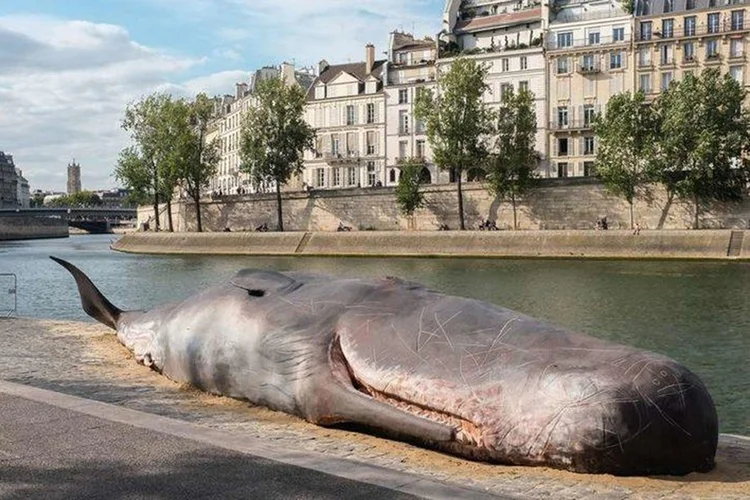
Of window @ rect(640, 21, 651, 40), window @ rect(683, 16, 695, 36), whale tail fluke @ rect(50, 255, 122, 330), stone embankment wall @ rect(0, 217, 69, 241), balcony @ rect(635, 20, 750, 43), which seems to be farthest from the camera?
stone embankment wall @ rect(0, 217, 69, 241)

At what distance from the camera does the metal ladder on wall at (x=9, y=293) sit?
25200 millimetres

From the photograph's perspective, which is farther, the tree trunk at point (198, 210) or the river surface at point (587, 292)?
the tree trunk at point (198, 210)

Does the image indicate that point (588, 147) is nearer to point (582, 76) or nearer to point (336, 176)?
point (582, 76)

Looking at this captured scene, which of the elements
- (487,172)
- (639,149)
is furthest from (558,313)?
(487,172)

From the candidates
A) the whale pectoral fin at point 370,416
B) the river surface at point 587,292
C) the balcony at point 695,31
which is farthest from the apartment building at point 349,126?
the whale pectoral fin at point 370,416

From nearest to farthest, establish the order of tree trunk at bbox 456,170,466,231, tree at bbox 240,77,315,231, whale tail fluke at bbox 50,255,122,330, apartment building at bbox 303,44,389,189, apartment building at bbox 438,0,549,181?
whale tail fluke at bbox 50,255,122,330 → tree trunk at bbox 456,170,466,231 → tree at bbox 240,77,315,231 → apartment building at bbox 438,0,549,181 → apartment building at bbox 303,44,389,189

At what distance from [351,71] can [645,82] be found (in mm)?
36548

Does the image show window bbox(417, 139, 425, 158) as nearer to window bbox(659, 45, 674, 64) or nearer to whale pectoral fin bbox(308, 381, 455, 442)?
window bbox(659, 45, 674, 64)

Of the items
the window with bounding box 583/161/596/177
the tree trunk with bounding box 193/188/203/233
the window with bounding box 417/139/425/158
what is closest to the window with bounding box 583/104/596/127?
the window with bounding box 583/161/596/177

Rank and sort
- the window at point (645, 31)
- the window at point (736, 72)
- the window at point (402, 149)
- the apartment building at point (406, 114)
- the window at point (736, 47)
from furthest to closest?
the window at point (402, 149) → the apartment building at point (406, 114) → the window at point (645, 31) → the window at point (736, 72) → the window at point (736, 47)

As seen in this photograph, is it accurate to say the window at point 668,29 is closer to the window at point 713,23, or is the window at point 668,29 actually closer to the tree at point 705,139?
the window at point 713,23

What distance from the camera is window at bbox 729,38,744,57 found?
→ 78688 millimetres

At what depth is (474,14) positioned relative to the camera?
101188 mm

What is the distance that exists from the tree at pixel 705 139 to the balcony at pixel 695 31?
13.4 m
